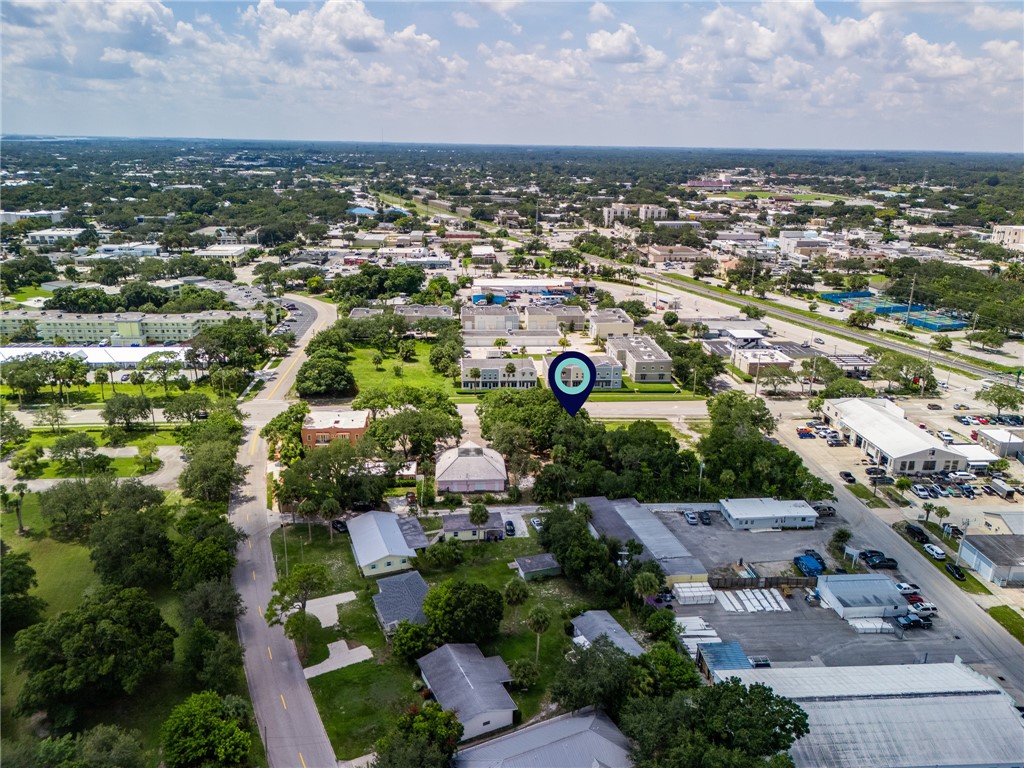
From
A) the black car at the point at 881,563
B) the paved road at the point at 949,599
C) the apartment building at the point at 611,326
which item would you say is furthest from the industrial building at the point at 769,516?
the apartment building at the point at 611,326

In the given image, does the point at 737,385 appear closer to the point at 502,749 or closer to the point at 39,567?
the point at 502,749

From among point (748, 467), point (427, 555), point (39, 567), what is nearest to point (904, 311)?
point (748, 467)

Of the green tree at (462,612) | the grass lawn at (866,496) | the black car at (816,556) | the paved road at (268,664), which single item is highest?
the green tree at (462,612)

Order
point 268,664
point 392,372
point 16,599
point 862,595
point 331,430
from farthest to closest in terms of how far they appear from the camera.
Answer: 1. point 392,372
2. point 331,430
3. point 862,595
4. point 16,599
5. point 268,664

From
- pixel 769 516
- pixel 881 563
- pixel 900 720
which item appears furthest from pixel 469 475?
pixel 900 720

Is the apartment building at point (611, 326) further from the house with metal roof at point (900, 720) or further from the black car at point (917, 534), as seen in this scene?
the house with metal roof at point (900, 720)

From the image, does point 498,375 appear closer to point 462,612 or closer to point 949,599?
point 462,612
